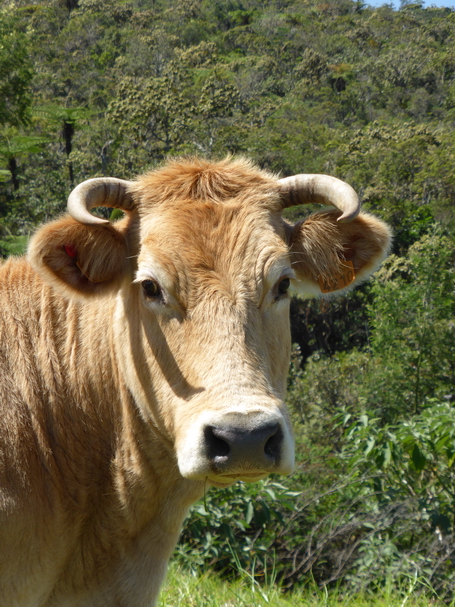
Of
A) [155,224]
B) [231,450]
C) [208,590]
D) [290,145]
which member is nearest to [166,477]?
[231,450]

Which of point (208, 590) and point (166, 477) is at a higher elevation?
point (166, 477)

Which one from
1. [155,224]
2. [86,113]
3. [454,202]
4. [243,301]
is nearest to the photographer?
[243,301]

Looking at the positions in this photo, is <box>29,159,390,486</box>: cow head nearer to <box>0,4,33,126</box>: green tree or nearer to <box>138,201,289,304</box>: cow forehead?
<box>138,201,289,304</box>: cow forehead

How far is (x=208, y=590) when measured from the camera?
187 inches

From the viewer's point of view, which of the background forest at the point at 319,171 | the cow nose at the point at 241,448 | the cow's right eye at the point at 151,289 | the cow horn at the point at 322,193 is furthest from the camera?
the background forest at the point at 319,171

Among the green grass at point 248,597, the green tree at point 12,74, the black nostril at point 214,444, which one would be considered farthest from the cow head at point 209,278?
the green tree at point 12,74

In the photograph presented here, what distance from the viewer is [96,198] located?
3.21 metres

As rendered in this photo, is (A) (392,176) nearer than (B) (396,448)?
No

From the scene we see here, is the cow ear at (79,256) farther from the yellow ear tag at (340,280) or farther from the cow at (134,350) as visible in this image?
the yellow ear tag at (340,280)

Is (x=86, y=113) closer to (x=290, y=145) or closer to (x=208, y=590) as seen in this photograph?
(x=290, y=145)

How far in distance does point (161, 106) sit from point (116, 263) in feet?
88.3

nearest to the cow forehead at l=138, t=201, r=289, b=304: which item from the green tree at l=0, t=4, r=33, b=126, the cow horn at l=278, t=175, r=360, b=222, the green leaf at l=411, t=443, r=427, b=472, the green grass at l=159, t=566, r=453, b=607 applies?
the cow horn at l=278, t=175, r=360, b=222

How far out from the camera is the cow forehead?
2938 millimetres

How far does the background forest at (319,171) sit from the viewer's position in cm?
624
